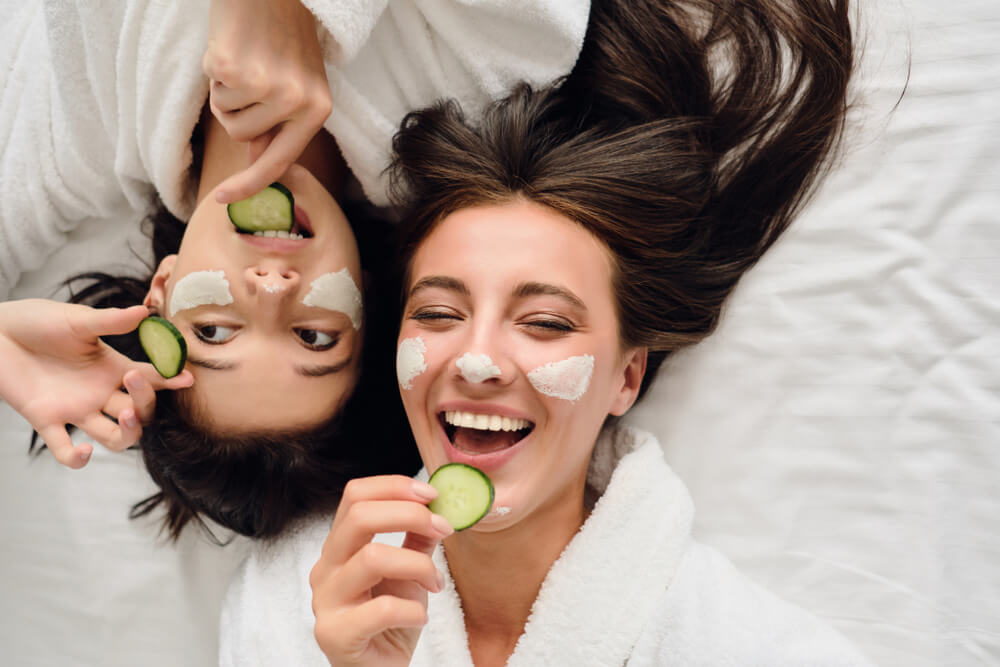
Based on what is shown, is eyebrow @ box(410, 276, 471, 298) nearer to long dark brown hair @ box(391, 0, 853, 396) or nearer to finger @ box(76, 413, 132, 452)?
long dark brown hair @ box(391, 0, 853, 396)

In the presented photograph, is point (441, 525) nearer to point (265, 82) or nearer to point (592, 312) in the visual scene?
point (592, 312)

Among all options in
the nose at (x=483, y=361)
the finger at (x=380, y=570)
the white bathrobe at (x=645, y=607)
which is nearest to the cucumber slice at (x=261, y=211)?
the nose at (x=483, y=361)

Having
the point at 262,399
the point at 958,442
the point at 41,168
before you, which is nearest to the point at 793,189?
the point at 958,442

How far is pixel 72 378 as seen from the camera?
1.60m

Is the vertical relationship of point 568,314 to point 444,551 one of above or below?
above

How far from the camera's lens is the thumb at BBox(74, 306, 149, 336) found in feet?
4.95

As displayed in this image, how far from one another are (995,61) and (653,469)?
1.09 metres

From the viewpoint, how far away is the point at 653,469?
5.53 feet

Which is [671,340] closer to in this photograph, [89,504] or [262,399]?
[262,399]

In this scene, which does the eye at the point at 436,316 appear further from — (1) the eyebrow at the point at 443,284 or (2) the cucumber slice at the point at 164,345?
(2) the cucumber slice at the point at 164,345

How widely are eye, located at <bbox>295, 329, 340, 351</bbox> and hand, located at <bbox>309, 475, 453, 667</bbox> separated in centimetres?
42

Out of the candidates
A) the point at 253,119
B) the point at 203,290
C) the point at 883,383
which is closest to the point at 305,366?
the point at 203,290

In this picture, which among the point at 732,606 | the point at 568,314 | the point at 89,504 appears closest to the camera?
the point at 568,314

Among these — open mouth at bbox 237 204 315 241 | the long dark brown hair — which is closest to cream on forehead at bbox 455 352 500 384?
the long dark brown hair
